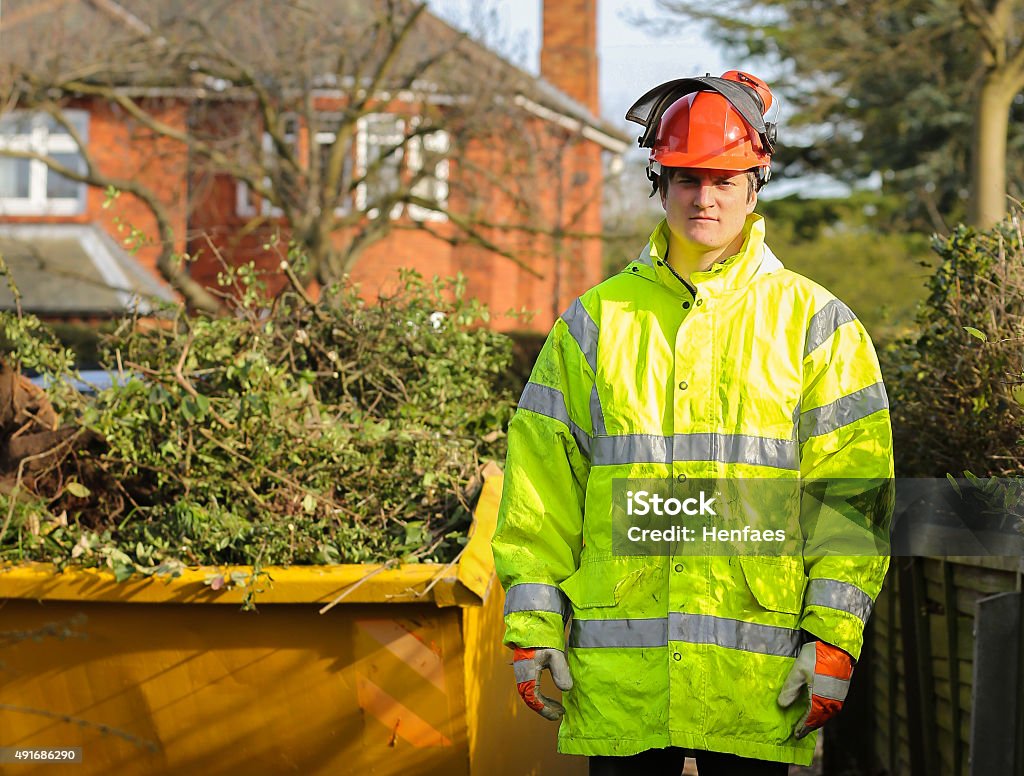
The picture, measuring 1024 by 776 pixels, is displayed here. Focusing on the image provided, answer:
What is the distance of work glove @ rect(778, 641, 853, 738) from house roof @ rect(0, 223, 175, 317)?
16.5 metres

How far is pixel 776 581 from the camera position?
8.17 feet

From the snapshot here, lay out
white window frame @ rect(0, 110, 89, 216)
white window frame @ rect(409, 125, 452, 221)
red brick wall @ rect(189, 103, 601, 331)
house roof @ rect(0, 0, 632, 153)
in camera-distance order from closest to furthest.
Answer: house roof @ rect(0, 0, 632, 153) → white window frame @ rect(409, 125, 452, 221) → red brick wall @ rect(189, 103, 601, 331) → white window frame @ rect(0, 110, 89, 216)

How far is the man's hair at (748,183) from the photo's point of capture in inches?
106

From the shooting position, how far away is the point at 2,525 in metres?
3.72

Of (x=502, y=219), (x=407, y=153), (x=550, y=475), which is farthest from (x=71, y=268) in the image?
(x=550, y=475)

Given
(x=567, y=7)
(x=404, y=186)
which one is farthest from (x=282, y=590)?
(x=567, y=7)

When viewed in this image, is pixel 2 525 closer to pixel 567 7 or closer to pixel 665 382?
pixel 665 382

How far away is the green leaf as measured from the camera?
3.86 meters

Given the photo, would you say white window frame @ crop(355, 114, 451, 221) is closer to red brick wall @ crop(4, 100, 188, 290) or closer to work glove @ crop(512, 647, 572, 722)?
red brick wall @ crop(4, 100, 188, 290)

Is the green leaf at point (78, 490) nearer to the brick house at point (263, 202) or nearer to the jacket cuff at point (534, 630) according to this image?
the jacket cuff at point (534, 630)

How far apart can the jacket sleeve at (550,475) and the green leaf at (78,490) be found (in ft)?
5.67

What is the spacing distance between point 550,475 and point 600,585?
252 millimetres

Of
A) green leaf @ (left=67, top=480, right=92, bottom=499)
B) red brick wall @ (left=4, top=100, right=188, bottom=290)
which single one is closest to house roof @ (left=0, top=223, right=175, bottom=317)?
red brick wall @ (left=4, top=100, right=188, bottom=290)

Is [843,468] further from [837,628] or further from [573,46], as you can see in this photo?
[573,46]
